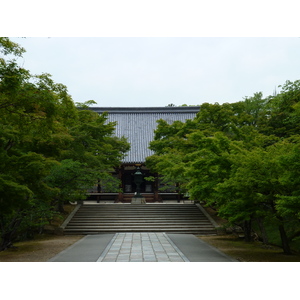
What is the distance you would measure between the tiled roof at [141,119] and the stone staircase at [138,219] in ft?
32.2

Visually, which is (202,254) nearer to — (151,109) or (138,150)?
(138,150)

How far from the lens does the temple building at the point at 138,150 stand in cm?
3070

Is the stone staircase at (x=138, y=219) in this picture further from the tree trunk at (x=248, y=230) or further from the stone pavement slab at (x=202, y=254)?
the stone pavement slab at (x=202, y=254)

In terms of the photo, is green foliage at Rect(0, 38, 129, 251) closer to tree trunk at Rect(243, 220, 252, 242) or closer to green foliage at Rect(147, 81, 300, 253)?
green foliage at Rect(147, 81, 300, 253)

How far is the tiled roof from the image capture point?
35406 millimetres

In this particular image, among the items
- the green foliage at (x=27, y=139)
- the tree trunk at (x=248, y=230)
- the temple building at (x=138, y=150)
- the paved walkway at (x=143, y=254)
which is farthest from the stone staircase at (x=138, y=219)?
the paved walkway at (x=143, y=254)

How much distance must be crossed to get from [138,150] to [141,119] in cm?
658

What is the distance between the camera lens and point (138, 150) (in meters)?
33.2

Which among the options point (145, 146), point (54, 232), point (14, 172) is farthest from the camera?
point (145, 146)

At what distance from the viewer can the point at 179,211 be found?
24359 mm

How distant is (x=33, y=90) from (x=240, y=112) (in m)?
16.8

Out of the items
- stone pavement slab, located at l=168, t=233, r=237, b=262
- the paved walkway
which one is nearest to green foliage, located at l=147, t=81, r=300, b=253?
stone pavement slab, located at l=168, t=233, r=237, b=262

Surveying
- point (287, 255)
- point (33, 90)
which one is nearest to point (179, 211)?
point (287, 255)

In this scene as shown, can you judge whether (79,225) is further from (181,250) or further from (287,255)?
(287,255)
